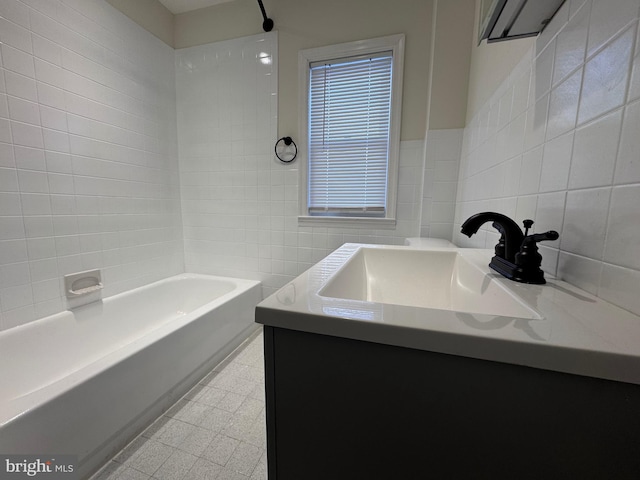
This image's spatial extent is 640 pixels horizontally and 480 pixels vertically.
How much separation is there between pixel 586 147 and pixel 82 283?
237cm

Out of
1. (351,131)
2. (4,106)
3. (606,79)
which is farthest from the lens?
(351,131)

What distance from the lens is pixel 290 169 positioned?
1.98 m

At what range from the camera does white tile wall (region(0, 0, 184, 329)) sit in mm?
1259

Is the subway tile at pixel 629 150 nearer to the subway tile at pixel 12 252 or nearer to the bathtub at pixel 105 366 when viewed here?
the bathtub at pixel 105 366

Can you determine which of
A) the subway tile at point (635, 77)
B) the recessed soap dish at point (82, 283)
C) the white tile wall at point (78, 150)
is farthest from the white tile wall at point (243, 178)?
the subway tile at point (635, 77)

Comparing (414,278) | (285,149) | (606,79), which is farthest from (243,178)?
(606,79)

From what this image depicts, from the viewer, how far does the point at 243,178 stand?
2.10 m

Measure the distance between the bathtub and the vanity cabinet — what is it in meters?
0.93

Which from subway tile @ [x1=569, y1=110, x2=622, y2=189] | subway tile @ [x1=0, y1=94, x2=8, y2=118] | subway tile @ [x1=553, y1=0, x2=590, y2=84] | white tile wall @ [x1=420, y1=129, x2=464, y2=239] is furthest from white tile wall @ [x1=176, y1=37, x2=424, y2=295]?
subway tile @ [x1=569, y1=110, x2=622, y2=189]

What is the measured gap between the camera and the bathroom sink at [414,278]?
70 centimetres

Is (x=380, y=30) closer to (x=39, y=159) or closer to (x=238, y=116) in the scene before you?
(x=238, y=116)

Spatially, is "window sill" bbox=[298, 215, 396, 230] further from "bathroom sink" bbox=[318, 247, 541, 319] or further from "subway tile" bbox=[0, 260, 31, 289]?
"subway tile" bbox=[0, 260, 31, 289]

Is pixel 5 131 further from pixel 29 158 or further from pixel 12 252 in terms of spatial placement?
pixel 12 252

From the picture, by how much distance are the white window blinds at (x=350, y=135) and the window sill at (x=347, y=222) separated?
0.23 feet
